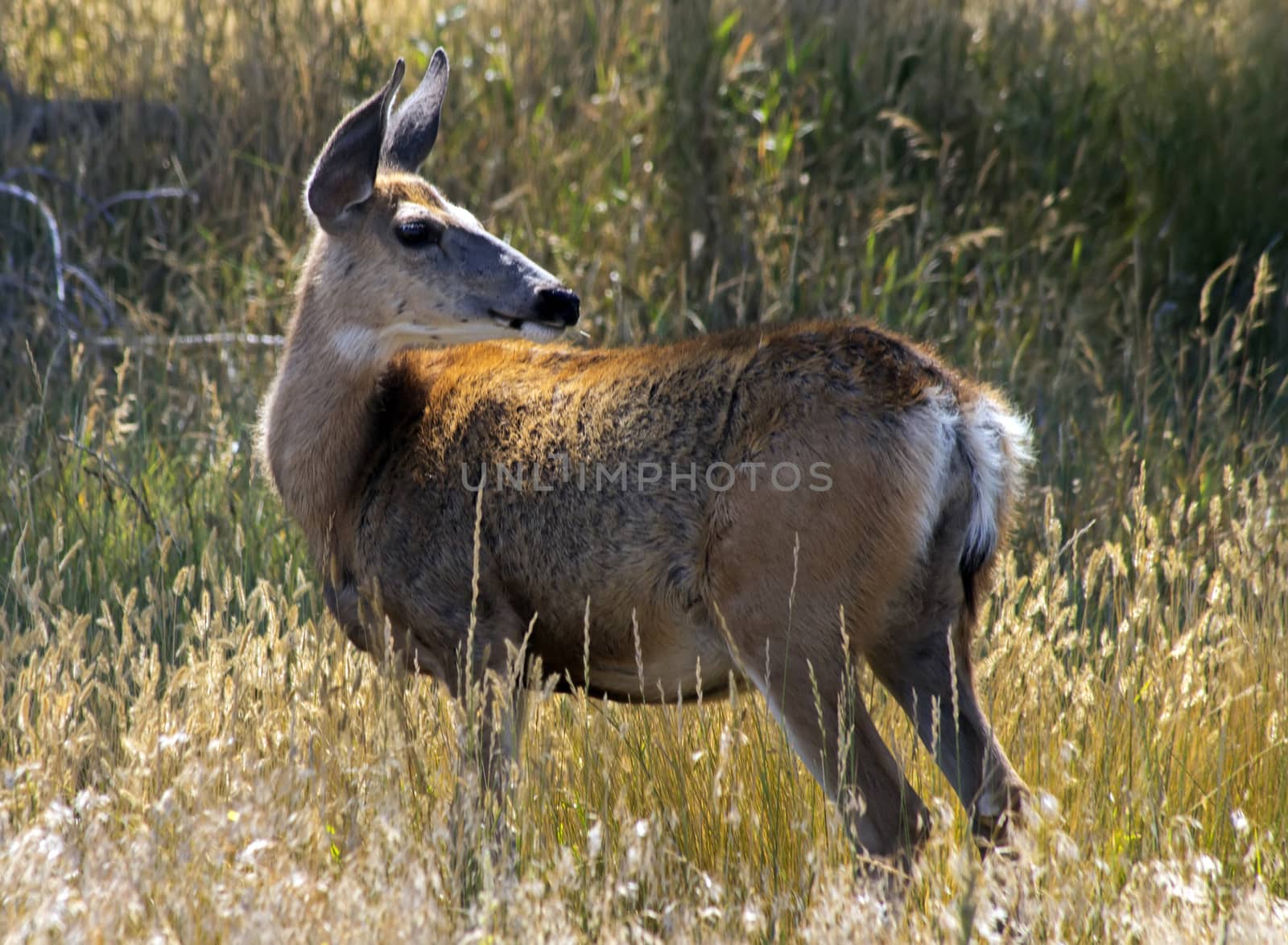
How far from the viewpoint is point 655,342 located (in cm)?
621

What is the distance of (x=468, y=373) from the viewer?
464 cm

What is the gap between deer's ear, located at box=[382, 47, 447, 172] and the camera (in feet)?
17.1

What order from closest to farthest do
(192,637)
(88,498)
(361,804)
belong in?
(361,804), (192,637), (88,498)

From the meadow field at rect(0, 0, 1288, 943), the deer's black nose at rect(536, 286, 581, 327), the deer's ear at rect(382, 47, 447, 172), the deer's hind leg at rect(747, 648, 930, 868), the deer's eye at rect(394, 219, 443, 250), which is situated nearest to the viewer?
the meadow field at rect(0, 0, 1288, 943)

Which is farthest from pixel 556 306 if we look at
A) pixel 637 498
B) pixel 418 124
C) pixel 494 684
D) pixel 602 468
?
pixel 494 684

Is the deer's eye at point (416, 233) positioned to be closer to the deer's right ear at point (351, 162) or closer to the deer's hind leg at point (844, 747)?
the deer's right ear at point (351, 162)

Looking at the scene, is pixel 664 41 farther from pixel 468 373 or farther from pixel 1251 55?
pixel 468 373

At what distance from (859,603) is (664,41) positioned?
5.24m

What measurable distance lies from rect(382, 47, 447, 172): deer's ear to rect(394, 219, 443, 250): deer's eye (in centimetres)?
57

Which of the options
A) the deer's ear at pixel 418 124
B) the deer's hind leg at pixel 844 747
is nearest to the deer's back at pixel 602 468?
the deer's hind leg at pixel 844 747

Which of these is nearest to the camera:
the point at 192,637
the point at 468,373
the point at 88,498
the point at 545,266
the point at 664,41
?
the point at 468,373

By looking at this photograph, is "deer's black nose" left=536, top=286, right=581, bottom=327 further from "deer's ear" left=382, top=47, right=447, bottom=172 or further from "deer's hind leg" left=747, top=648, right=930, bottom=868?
"deer's hind leg" left=747, top=648, right=930, bottom=868

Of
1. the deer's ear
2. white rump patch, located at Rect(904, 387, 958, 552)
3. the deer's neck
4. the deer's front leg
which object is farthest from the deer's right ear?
white rump patch, located at Rect(904, 387, 958, 552)

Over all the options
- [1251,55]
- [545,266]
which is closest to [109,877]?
[545,266]
